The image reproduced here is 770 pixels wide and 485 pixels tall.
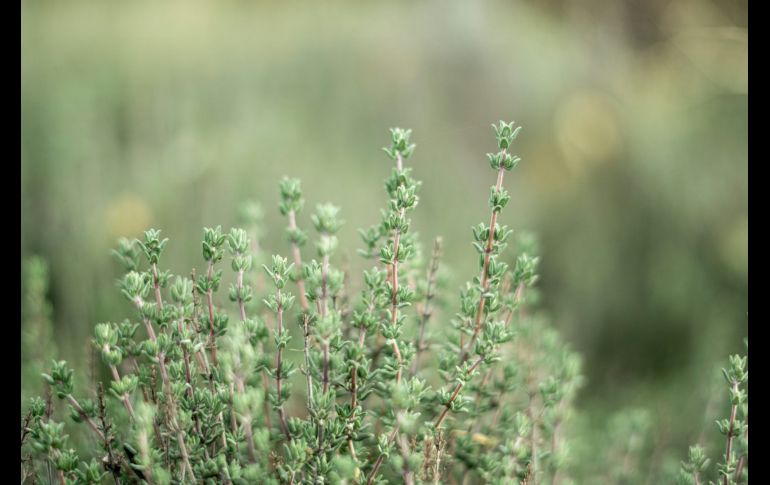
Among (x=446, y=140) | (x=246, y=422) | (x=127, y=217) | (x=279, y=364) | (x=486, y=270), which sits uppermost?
(x=446, y=140)

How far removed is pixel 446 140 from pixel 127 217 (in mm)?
1563

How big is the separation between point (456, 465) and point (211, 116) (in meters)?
2.25

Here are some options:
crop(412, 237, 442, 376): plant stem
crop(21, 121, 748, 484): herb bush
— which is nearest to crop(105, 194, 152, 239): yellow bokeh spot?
crop(21, 121, 748, 484): herb bush

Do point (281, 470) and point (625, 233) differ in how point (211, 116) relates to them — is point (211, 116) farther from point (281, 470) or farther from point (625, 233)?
point (281, 470)

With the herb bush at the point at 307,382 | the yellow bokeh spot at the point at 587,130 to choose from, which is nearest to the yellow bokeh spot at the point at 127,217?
the herb bush at the point at 307,382

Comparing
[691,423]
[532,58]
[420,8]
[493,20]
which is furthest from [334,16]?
[691,423]

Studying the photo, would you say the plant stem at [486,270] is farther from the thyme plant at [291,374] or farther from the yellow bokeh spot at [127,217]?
the yellow bokeh spot at [127,217]

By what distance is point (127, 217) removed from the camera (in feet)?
8.11

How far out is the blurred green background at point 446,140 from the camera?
2.45 metres

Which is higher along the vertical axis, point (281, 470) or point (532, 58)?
point (532, 58)

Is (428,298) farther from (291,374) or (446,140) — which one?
(446,140)

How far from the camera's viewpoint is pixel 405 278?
1.26 meters

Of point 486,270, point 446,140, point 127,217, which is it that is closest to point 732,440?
point 486,270

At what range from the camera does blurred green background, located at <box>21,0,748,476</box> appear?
2.45 m
